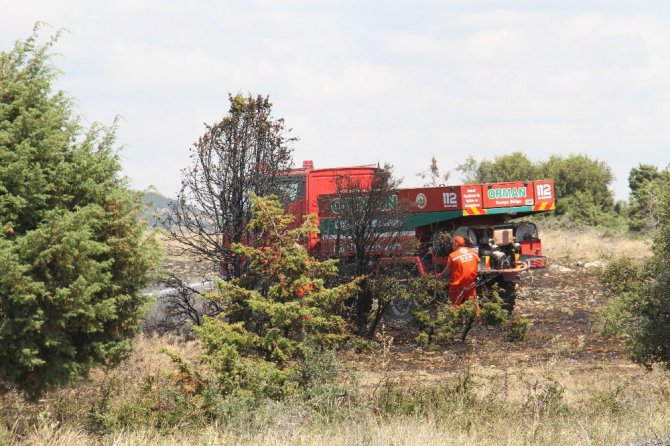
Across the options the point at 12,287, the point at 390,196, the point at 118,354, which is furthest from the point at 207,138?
the point at 12,287

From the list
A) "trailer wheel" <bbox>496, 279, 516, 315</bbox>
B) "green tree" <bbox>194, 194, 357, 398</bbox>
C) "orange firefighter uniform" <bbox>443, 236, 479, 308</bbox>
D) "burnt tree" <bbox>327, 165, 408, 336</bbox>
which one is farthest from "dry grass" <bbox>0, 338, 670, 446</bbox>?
"trailer wheel" <bbox>496, 279, 516, 315</bbox>

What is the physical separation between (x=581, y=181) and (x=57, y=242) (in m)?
50.2

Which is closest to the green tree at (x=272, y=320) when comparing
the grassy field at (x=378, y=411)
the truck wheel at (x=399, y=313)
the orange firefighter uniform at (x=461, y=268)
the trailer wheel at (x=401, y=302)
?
the grassy field at (x=378, y=411)

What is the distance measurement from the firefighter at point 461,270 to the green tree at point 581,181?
120ft

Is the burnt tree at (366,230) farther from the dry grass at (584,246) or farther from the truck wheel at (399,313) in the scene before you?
the dry grass at (584,246)

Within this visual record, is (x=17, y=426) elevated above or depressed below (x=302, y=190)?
below

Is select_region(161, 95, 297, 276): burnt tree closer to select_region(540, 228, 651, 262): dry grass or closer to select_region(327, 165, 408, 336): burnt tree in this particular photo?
select_region(327, 165, 408, 336): burnt tree

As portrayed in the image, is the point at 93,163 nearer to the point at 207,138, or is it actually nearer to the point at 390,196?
the point at 207,138

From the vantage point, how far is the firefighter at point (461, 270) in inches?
649

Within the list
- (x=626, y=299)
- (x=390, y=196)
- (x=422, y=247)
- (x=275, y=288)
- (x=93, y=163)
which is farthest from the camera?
(x=422, y=247)

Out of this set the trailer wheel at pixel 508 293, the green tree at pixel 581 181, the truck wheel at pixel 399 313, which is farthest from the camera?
the green tree at pixel 581 181

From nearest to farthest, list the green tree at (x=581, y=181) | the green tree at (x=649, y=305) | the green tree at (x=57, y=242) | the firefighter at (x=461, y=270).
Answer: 1. the green tree at (x=57, y=242)
2. the green tree at (x=649, y=305)
3. the firefighter at (x=461, y=270)
4. the green tree at (x=581, y=181)

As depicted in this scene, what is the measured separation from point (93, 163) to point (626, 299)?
22.3 feet

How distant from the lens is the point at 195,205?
15.6m
